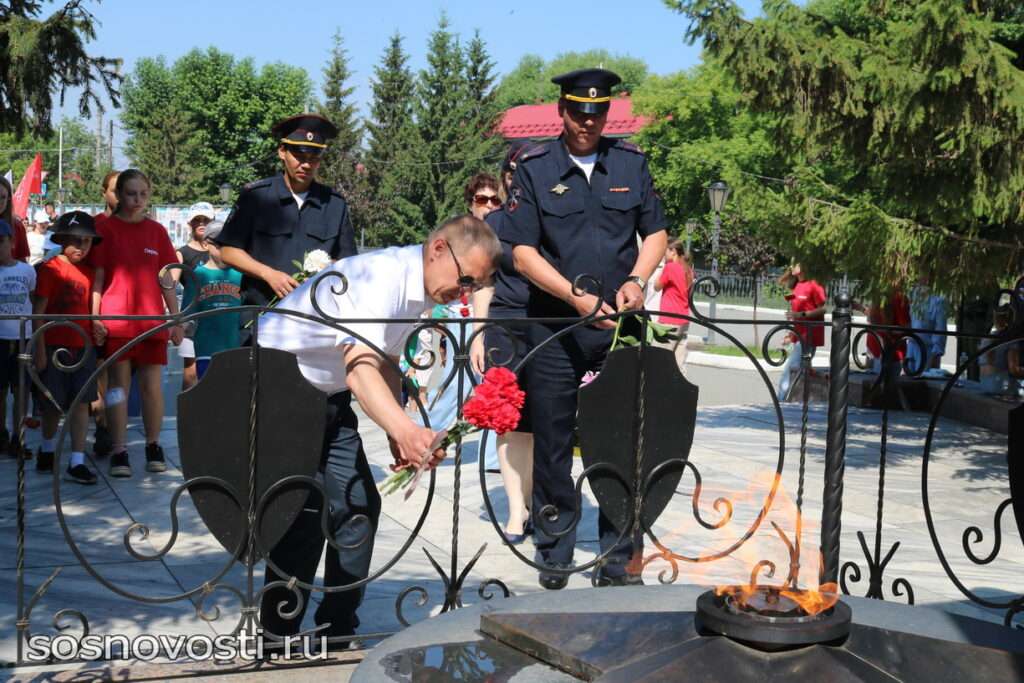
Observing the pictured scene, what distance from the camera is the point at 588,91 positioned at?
485 cm

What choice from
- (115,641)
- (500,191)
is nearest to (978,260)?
(500,191)

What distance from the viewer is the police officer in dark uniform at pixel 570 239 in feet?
15.8

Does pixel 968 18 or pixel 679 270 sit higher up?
pixel 968 18

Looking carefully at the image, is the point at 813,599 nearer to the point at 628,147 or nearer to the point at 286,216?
the point at 628,147

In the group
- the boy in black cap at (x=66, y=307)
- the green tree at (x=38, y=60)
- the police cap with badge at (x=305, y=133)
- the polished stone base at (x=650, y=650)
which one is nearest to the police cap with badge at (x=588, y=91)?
the police cap with badge at (x=305, y=133)

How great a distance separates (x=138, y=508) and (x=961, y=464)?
581cm

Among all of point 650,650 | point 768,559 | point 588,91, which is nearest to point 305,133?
point 588,91

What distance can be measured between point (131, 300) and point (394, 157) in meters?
61.6

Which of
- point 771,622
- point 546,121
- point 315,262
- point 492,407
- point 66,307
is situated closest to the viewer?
point 771,622

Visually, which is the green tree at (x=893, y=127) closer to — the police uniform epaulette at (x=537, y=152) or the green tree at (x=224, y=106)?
the police uniform epaulette at (x=537, y=152)

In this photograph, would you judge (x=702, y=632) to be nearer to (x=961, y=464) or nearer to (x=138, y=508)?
(x=138, y=508)

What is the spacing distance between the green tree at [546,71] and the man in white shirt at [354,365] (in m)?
99.4

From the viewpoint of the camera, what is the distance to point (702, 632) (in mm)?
2430

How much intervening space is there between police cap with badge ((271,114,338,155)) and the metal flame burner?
3.48 meters
